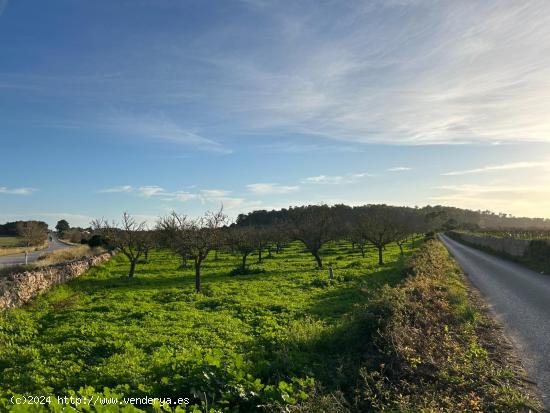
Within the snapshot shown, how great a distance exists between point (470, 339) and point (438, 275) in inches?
479

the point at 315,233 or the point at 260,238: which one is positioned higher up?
the point at 315,233

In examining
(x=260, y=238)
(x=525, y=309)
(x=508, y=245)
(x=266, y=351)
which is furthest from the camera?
(x=260, y=238)

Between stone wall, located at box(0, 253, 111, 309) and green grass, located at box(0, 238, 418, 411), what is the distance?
634 millimetres

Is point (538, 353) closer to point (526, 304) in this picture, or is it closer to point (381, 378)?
point (381, 378)

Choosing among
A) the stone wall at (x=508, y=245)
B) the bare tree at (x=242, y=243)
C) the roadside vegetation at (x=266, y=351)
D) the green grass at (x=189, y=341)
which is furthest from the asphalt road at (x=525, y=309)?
the bare tree at (x=242, y=243)

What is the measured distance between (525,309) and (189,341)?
1298 centimetres

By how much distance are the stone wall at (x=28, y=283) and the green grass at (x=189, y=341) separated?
0.63m

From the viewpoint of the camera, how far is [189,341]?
13828mm

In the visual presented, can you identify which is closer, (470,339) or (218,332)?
(470,339)

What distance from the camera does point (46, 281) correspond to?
25797mm

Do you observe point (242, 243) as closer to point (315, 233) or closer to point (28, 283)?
point (315, 233)

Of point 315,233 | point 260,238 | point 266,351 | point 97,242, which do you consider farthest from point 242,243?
point 266,351

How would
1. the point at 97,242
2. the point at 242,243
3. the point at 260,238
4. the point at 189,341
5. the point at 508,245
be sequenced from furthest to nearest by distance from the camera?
the point at 97,242 < the point at 260,238 < the point at 242,243 < the point at 508,245 < the point at 189,341

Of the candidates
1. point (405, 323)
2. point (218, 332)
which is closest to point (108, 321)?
point (218, 332)
